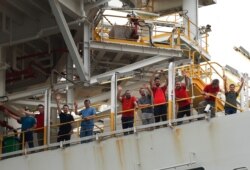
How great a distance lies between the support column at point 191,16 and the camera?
2547cm

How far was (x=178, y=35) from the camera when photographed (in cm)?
2320

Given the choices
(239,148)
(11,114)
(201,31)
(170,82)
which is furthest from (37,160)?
(201,31)

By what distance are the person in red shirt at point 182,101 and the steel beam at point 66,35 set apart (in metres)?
3.77


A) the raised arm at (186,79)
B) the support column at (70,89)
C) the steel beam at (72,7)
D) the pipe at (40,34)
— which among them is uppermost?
the steel beam at (72,7)

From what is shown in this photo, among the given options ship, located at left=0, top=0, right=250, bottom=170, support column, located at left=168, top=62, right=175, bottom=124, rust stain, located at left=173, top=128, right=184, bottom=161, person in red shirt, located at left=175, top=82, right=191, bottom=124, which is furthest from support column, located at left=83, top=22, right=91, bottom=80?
rust stain, located at left=173, top=128, right=184, bottom=161

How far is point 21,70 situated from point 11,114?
10.2ft

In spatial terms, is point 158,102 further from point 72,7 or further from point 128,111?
point 72,7

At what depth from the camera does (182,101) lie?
18000mm

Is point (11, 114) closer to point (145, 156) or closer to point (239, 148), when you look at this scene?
point (145, 156)

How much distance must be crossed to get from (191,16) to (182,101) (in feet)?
28.9

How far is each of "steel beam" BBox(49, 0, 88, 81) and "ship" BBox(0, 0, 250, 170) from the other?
31mm

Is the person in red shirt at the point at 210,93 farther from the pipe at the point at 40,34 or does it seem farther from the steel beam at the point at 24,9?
the steel beam at the point at 24,9

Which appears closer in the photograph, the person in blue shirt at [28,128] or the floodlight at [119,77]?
the floodlight at [119,77]

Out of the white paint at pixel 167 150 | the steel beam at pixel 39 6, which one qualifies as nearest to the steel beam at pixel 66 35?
the steel beam at pixel 39 6
